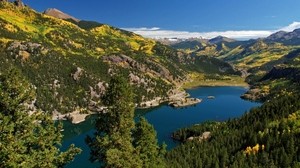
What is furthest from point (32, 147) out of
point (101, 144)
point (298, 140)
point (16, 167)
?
point (298, 140)

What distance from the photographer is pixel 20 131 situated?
46406mm

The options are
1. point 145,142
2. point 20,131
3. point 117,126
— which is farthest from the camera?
point 145,142

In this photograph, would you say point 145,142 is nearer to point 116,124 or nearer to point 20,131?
point 116,124

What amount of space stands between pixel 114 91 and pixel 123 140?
8175mm

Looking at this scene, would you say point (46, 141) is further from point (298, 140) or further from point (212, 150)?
point (298, 140)

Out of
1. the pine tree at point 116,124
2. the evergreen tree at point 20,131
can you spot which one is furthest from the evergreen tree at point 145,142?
the evergreen tree at point 20,131

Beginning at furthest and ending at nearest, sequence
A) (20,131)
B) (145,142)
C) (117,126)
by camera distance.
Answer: (145,142), (117,126), (20,131)

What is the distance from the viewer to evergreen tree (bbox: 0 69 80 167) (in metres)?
42.7

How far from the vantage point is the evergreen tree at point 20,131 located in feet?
140

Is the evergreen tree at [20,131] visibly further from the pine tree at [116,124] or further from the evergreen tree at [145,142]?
the evergreen tree at [145,142]

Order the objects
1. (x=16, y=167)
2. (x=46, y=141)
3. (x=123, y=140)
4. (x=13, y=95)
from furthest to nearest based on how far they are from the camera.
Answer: (x=123, y=140) < (x=46, y=141) < (x=13, y=95) < (x=16, y=167)

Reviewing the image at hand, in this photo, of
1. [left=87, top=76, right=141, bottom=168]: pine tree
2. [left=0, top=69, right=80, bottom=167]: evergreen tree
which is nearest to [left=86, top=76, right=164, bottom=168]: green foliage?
[left=87, top=76, right=141, bottom=168]: pine tree

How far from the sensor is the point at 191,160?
17050 cm

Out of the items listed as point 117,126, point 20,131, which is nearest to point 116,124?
point 117,126
